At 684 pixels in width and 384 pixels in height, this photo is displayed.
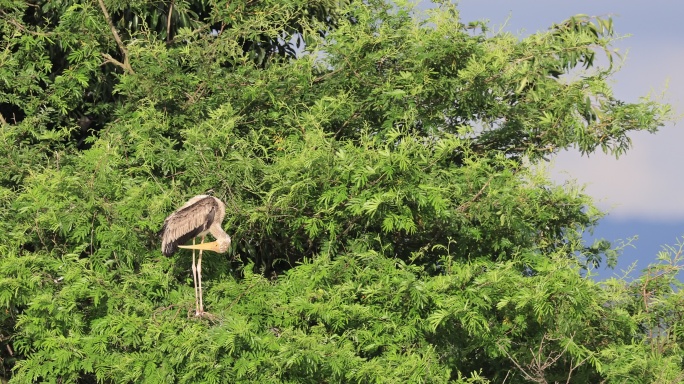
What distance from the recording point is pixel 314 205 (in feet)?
28.9

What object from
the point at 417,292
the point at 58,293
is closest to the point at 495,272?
the point at 417,292

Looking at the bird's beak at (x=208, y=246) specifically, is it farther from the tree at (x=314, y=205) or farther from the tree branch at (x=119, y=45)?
the tree branch at (x=119, y=45)

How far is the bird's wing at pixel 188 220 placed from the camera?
27.4 ft

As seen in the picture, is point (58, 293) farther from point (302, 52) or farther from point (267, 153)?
point (302, 52)

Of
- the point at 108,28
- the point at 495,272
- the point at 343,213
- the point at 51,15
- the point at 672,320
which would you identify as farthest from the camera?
the point at 51,15

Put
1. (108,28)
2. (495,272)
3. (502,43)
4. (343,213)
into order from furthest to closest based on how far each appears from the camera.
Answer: (108,28)
(502,43)
(343,213)
(495,272)

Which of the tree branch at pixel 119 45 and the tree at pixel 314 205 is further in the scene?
the tree branch at pixel 119 45

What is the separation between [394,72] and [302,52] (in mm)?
1119

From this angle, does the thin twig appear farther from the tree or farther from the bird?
the bird

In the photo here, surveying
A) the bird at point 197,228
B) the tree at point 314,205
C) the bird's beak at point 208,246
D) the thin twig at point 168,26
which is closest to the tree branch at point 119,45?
the tree at point 314,205

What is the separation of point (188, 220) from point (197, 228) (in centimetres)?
13

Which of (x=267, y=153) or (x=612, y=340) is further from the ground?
(x=612, y=340)

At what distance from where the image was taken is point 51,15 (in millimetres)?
11766

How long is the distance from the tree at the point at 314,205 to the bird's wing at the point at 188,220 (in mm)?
549
